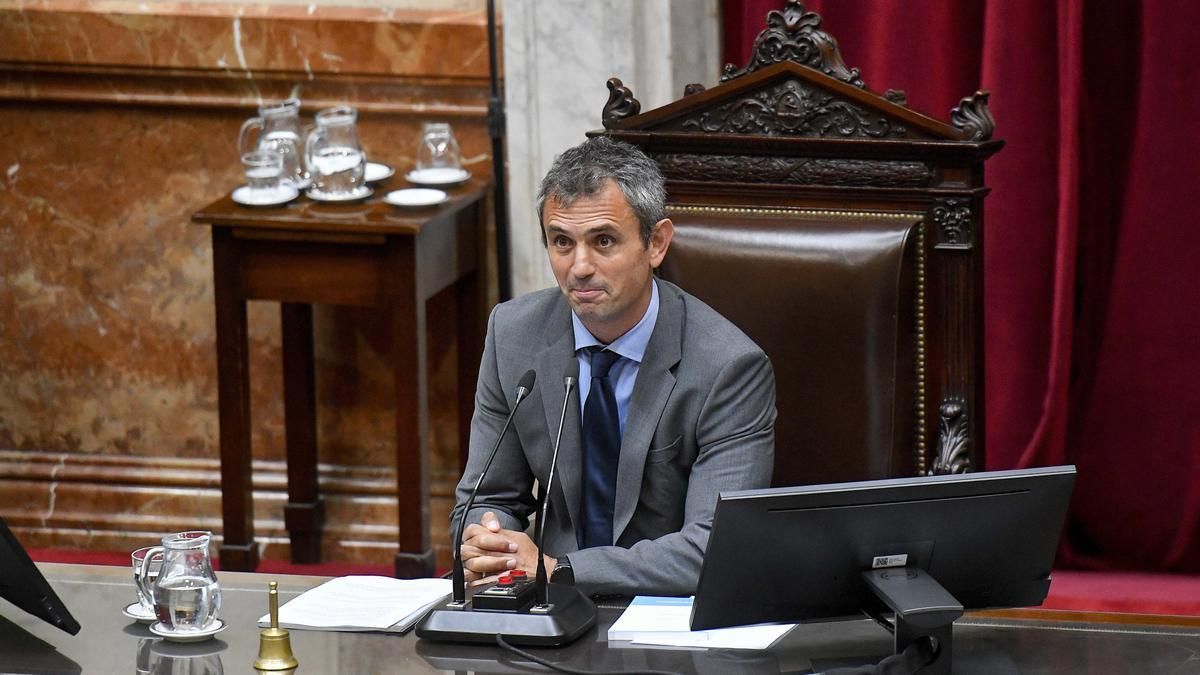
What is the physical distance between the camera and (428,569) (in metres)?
3.91

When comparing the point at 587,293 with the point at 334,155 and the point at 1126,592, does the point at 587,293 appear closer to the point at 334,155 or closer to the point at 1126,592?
the point at 334,155

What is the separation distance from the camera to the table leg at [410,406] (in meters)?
3.67

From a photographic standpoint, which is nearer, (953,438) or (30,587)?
(30,587)

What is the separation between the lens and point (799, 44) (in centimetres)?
283

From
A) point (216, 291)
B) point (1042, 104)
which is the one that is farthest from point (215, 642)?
point (1042, 104)

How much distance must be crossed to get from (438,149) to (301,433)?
0.83 meters

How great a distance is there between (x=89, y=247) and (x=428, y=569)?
1.31 metres

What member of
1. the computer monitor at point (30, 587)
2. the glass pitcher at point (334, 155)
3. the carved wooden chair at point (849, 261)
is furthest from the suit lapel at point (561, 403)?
the glass pitcher at point (334, 155)

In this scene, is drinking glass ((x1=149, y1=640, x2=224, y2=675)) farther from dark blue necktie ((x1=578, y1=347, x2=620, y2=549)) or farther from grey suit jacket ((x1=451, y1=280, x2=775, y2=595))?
dark blue necktie ((x1=578, y1=347, x2=620, y2=549))

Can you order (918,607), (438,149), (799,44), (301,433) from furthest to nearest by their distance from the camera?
(301,433) < (438,149) < (799,44) < (918,607)

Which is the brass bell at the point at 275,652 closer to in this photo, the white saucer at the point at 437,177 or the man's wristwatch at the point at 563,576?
the man's wristwatch at the point at 563,576

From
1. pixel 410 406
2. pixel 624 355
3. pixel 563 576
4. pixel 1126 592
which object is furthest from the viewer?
pixel 410 406

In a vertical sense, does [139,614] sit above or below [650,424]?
below

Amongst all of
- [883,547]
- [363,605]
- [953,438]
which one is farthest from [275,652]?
[953,438]
